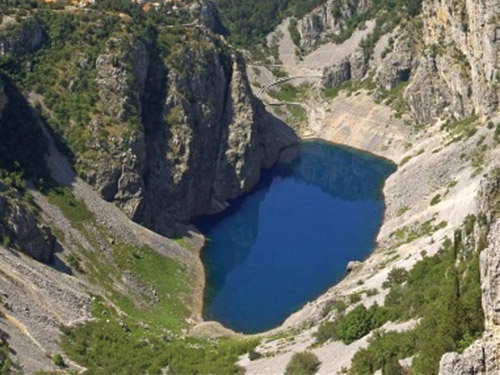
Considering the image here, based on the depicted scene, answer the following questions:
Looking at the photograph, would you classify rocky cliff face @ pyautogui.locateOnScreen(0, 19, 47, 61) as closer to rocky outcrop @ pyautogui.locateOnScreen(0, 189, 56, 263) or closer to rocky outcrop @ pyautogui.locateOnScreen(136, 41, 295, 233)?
rocky outcrop @ pyautogui.locateOnScreen(136, 41, 295, 233)

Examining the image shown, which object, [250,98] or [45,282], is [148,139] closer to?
[250,98]

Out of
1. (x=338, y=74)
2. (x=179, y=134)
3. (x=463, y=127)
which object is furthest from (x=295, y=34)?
(x=179, y=134)

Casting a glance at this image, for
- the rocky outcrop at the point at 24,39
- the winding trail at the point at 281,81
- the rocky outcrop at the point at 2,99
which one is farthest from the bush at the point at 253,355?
the winding trail at the point at 281,81

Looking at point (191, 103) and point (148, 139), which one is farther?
point (191, 103)

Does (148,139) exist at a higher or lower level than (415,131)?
lower

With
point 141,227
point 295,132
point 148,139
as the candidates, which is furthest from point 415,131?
point 141,227

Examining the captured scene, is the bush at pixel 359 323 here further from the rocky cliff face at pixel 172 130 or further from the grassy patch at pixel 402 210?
the grassy patch at pixel 402 210
